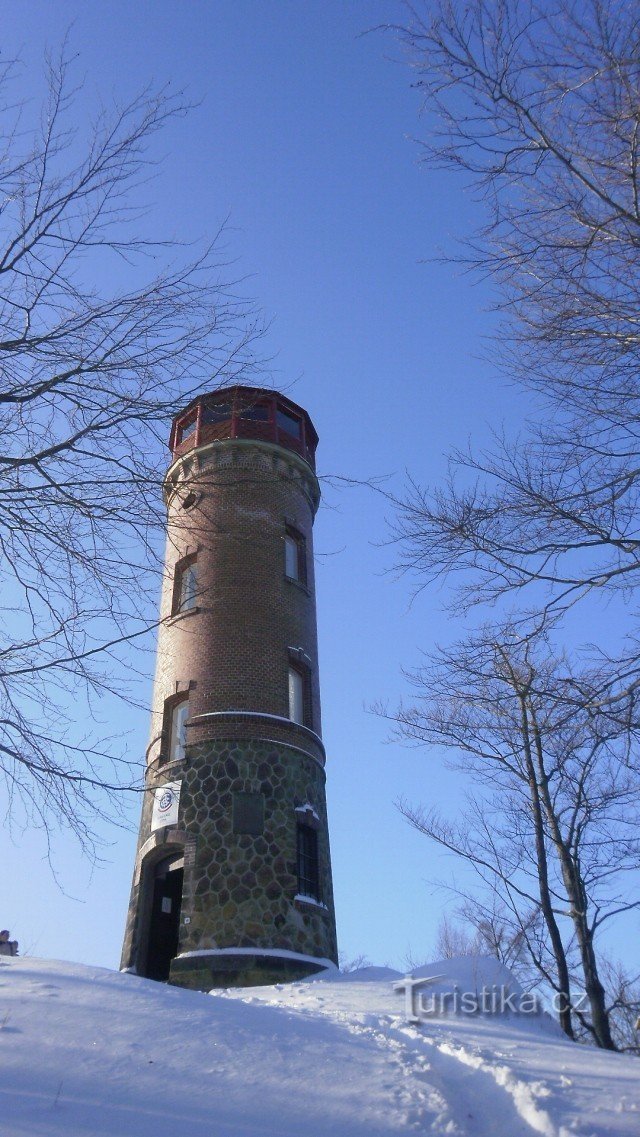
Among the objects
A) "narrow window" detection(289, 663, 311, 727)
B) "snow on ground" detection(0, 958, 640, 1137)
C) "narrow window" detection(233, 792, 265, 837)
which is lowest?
"snow on ground" detection(0, 958, 640, 1137)

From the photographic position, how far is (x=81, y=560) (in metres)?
6.69

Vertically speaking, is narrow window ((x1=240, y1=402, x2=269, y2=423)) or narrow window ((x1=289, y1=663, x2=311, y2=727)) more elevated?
narrow window ((x1=240, y1=402, x2=269, y2=423))

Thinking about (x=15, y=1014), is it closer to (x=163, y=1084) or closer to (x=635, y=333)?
(x=163, y=1084)

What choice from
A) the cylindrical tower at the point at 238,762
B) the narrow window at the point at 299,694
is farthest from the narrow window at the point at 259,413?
the narrow window at the point at 299,694

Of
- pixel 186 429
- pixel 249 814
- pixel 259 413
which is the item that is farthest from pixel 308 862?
pixel 186 429

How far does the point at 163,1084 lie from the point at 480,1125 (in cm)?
194

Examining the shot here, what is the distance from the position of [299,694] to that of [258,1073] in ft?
44.3

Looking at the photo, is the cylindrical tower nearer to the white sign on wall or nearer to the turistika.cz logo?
the white sign on wall

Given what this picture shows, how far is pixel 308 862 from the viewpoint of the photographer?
17.0 m

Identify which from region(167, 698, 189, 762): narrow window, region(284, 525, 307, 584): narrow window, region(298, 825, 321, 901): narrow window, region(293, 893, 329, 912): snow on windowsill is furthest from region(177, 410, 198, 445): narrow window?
region(293, 893, 329, 912): snow on windowsill

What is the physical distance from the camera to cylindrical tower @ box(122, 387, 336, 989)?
15.6 metres

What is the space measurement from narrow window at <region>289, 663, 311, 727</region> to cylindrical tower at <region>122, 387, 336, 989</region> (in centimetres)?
3

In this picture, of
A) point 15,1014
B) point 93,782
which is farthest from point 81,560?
point 15,1014

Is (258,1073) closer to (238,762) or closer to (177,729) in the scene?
(238,762)
